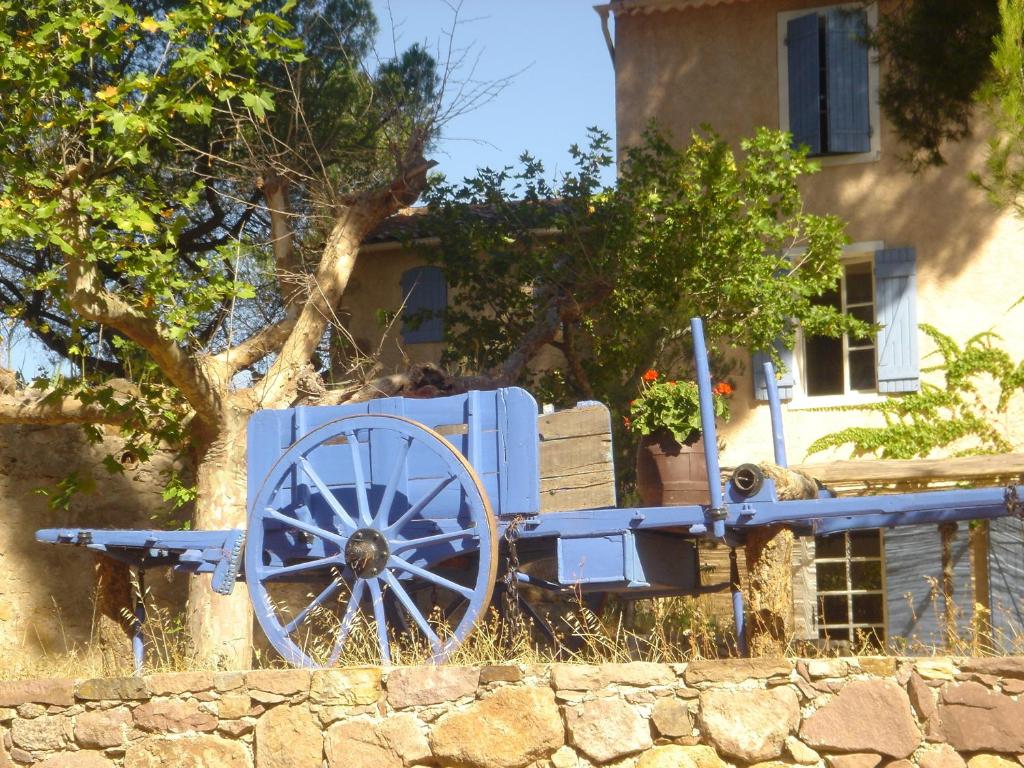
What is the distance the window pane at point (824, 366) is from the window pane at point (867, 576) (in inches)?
62.8

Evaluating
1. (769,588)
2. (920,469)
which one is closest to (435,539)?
(769,588)

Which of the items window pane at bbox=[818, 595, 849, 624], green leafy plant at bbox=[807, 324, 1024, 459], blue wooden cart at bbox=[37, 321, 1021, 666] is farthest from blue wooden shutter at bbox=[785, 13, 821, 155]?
blue wooden cart at bbox=[37, 321, 1021, 666]

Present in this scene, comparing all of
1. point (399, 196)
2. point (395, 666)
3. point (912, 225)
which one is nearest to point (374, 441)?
point (395, 666)

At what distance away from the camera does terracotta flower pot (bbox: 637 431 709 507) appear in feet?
23.5

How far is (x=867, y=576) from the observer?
446 inches

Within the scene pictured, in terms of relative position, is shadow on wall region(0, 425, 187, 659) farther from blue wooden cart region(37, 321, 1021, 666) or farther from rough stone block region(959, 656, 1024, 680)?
rough stone block region(959, 656, 1024, 680)

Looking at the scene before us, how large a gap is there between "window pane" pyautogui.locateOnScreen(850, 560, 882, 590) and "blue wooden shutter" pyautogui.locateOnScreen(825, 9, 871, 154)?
3.70m

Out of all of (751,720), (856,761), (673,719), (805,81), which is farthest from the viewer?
(805,81)

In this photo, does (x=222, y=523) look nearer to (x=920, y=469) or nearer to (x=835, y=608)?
(x=920, y=469)

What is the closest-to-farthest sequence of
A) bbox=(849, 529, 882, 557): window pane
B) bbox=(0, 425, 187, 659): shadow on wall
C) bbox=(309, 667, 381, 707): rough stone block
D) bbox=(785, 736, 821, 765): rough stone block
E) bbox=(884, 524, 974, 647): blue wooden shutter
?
1. bbox=(785, 736, 821, 765): rough stone block
2. bbox=(309, 667, 381, 707): rough stone block
3. bbox=(884, 524, 974, 647): blue wooden shutter
4. bbox=(0, 425, 187, 659): shadow on wall
5. bbox=(849, 529, 882, 557): window pane

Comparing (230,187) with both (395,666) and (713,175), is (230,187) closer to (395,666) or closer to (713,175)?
(713,175)

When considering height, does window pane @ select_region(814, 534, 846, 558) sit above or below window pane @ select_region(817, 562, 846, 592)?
above

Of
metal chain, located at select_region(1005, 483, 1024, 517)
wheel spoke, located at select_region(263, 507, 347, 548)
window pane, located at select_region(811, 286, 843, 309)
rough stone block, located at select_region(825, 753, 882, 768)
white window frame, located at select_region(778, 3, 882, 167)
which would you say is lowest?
rough stone block, located at select_region(825, 753, 882, 768)

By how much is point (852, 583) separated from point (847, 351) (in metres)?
2.07
